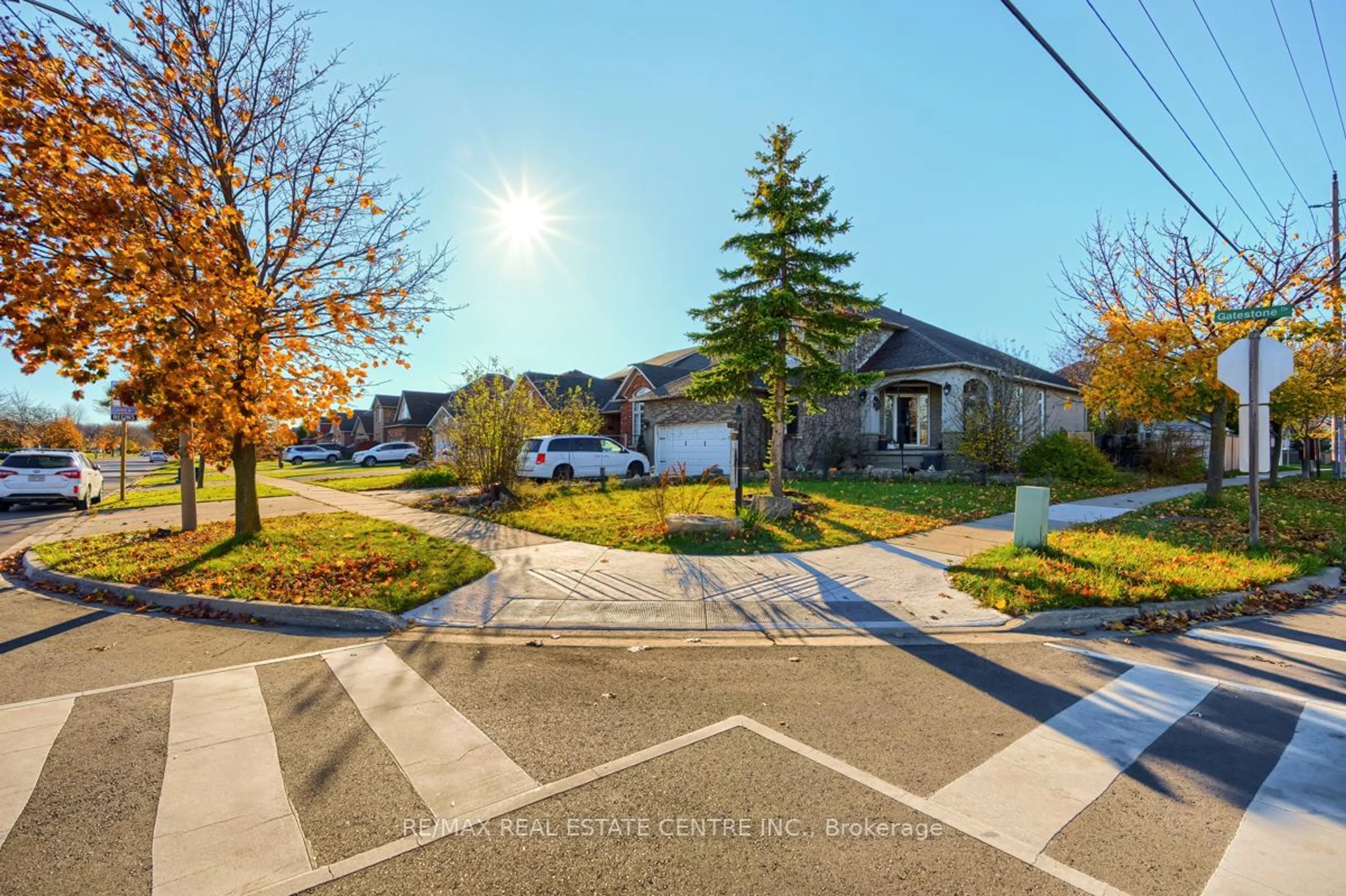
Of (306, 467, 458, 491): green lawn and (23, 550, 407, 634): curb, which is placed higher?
(306, 467, 458, 491): green lawn

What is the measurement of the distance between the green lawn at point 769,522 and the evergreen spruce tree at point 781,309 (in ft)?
5.57

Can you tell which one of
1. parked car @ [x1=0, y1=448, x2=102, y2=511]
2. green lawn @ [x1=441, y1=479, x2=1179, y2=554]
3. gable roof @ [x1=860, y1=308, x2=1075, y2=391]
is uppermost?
gable roof @ [x1=860, y1=308, x2=1075, y2=391]

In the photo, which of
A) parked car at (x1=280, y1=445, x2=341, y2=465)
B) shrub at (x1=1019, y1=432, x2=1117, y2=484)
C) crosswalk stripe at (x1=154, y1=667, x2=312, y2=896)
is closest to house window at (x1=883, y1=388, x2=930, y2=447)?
shrub at (x1=1019, y1=432, x2=1117, y2=484)

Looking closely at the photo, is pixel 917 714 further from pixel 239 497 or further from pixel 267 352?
pixel 239 497

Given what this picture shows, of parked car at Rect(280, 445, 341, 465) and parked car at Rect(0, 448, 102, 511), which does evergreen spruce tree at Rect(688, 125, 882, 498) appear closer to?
parked car at Rect(0, 448, 102, 511)

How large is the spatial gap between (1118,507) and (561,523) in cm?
1157

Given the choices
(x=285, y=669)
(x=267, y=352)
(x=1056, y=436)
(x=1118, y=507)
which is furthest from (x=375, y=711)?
(x=1056, y=436)

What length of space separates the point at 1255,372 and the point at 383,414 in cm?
5876

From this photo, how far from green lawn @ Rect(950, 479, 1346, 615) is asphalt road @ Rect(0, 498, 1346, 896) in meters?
1.09

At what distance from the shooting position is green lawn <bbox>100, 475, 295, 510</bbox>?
1603 centimetres

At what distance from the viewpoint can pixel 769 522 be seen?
11.0m

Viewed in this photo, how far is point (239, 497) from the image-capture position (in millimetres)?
9727

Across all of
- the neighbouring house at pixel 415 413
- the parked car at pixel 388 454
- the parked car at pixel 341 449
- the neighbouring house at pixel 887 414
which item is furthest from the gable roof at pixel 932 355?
the parked car at pixel 341 449

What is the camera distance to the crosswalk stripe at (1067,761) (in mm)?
2811
